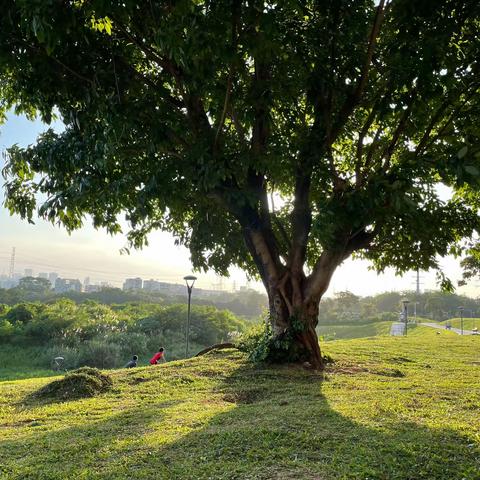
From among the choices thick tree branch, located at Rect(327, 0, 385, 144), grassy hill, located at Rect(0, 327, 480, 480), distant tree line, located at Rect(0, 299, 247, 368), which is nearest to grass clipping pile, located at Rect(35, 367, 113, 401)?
grassy hill, located at Rect(0, 327, 480, 480)

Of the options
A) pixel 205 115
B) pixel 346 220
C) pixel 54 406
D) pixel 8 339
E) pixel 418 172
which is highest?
pixel 205 115

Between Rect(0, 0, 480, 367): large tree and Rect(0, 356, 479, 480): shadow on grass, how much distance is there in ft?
8.40

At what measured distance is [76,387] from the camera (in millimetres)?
7586

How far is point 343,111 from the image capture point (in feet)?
26.1

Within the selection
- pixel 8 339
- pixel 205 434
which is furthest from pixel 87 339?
pixel 205 434

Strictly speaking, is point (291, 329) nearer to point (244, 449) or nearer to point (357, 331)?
point (244, 449)

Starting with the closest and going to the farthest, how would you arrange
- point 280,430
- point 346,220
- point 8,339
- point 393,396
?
point 280,430, point 393,396, point 346,220, point 8,339

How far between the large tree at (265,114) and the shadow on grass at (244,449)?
256 cm

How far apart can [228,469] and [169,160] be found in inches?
197

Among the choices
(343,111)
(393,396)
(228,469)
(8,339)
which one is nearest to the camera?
(228,469)

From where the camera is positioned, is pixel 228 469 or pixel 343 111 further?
pixel 343 111

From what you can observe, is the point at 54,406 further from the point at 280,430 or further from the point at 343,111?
the point at 343,111

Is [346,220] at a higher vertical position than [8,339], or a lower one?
higher

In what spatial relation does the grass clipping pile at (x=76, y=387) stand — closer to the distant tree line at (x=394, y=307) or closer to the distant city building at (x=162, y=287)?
the distant tree line at (x=394, y=307)
